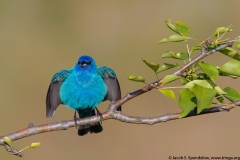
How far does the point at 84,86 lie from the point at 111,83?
0.40 meters

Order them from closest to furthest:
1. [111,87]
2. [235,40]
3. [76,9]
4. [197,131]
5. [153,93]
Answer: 1. [235,40]
2. [111,87]
3. [197,131]
4. [153,93]
5. [76,9]

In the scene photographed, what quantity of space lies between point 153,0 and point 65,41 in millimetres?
3022

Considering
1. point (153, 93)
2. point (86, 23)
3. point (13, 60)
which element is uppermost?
point (86, 23)

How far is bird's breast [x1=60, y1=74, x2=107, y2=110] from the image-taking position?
5570 millimetres

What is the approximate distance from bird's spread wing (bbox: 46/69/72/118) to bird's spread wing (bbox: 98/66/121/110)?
0.38 metres

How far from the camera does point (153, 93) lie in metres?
10.4

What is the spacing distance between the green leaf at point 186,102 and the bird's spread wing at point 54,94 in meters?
2.25

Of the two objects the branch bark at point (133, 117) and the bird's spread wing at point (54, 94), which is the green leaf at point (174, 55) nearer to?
the branch bark at point (133, 117)

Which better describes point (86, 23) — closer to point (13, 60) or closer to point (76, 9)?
point (76, 9)

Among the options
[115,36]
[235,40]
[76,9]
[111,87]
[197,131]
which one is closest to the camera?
[235,40]

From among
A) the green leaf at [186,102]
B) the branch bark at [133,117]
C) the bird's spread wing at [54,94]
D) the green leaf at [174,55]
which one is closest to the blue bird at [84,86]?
the bird's spread wing at [54,94]

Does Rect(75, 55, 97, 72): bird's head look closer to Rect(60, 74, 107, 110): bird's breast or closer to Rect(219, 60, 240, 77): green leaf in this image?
Rect(60, 74, 107, 110): bird's breast

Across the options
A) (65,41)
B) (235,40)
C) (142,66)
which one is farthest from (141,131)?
(235,40)

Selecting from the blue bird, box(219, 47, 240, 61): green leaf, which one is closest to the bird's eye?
the blue bird
